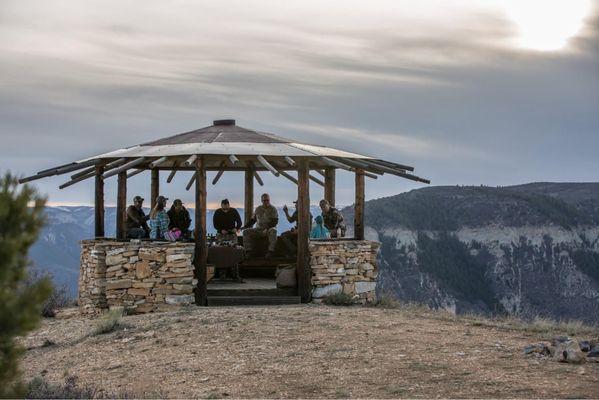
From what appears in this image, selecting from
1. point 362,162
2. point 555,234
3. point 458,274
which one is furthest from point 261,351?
point 555,234

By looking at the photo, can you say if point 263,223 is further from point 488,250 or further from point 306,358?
point 488,250

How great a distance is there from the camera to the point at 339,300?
16453mm

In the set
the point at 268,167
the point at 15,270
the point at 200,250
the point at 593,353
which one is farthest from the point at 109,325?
the point at 15,270

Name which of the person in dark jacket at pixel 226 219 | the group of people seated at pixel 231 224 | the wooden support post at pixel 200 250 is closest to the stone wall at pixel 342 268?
the group of people seated at pixel 231 224

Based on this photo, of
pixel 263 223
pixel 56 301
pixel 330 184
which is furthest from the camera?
pixel 330 184

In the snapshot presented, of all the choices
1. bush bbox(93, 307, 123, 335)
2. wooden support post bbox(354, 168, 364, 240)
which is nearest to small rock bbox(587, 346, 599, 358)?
bush bbox(93, 307, 123, 335)

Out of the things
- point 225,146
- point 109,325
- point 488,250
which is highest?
point 225,146

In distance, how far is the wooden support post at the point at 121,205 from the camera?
17547 millimetres

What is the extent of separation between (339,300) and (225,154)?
3.17 metres

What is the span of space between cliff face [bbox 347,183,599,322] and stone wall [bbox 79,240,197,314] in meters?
41.9

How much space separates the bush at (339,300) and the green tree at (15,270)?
1041 cm

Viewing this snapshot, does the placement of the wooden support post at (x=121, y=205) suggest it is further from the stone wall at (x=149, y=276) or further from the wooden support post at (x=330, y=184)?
the wooden support post at (x=330, y=184)

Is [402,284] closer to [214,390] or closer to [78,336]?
[78,336]

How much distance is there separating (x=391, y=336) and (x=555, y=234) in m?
57.8
